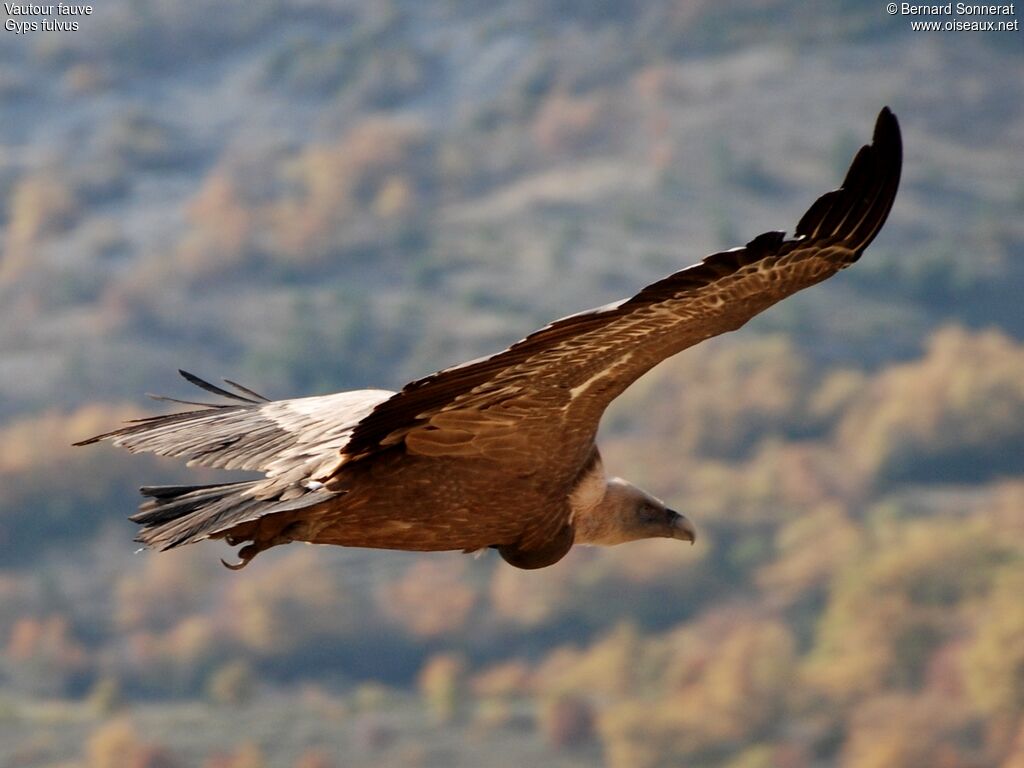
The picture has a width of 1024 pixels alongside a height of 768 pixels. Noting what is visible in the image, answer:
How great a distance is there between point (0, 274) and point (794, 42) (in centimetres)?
3995

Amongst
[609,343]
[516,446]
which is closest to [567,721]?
[516,446]

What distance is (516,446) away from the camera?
588 cm

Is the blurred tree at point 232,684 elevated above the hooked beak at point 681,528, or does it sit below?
below

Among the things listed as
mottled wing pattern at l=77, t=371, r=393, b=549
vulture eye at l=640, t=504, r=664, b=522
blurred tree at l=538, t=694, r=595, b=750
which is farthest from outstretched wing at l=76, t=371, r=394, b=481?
blurred tree at l=538, t=694, r=595, b=750

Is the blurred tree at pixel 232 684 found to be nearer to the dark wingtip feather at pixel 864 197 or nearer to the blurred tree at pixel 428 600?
the blurred tree at pixel 428 600

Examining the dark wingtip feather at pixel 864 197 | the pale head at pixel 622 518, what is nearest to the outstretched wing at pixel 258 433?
the pale head at pixel 622 518

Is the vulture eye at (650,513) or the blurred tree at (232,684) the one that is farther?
the blurred tree at (232,684)

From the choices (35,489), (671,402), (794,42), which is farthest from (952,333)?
(35,489)

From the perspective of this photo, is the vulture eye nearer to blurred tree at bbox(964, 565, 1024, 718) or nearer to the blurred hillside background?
the blurred hillside background

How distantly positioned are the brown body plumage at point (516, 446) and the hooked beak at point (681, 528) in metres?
0.02

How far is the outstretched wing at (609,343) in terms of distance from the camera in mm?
5043

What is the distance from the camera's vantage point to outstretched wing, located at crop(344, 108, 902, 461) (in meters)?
5.04

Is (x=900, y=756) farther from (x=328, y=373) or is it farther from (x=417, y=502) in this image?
(x=417, y=502)

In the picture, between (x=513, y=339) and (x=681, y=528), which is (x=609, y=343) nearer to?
(x=681, y=528)
